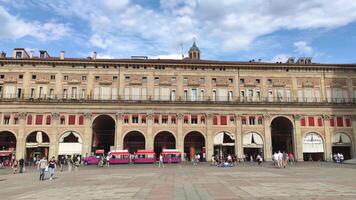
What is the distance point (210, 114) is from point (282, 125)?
13.3 meters

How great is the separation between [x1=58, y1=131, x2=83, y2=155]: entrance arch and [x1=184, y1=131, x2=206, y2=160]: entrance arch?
15792mm

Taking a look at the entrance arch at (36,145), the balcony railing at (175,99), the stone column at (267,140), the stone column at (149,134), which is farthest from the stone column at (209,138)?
Answer: the entrance arch at (36,145)

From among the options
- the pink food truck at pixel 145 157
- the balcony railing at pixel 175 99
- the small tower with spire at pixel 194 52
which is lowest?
the pink food truck at pixel 145 157

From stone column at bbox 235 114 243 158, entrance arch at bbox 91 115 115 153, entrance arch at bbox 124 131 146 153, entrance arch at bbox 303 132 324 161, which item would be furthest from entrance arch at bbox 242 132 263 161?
entrance arch at bbox 91 115 115 153

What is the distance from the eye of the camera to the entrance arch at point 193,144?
50562 mm

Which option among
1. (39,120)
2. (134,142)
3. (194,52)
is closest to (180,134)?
(134,142)

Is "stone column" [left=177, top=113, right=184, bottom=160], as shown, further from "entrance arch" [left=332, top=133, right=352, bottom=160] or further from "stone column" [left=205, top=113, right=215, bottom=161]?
"entrance arch" [left=332, top=133, right=352, bottom=160]

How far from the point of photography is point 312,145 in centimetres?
4909

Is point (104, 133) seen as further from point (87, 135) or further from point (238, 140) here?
point (238, 140)

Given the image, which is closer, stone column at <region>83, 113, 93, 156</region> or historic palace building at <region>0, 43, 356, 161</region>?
stone column at <region>83, 113, 93, 156</region>

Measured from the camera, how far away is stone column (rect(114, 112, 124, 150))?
46.5m

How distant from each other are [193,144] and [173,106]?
7188 mm

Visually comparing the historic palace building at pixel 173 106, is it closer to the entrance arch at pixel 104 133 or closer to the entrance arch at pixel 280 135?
the entrance arch at pixel 104 133

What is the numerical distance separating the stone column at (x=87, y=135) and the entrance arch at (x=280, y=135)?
93.4 ft
